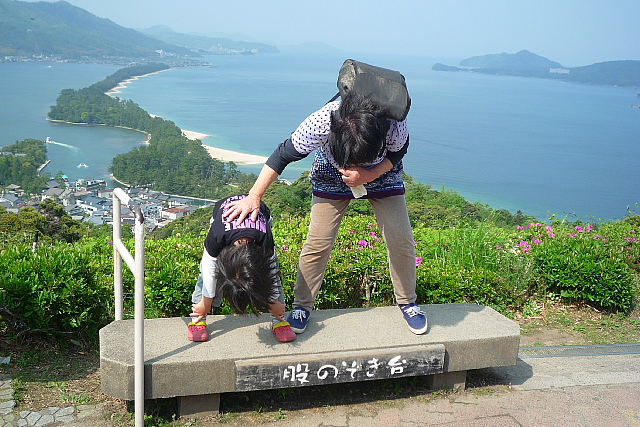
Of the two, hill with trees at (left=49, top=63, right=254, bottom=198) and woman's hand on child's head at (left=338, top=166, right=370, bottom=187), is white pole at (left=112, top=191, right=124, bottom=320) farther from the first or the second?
hill with trees at (left=49, top=63, right=254, bottom=198)

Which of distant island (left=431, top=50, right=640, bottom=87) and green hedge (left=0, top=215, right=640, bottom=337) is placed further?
distant island (left=431, top=50, right=640, bottom=87)

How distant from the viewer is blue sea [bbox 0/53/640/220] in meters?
41.7

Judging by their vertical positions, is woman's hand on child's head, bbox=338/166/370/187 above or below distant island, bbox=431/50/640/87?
below

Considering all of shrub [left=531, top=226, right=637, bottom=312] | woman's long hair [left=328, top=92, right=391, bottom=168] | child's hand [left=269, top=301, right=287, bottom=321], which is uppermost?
woman's long hair [left=328, top=92, right=391, bottom=168]

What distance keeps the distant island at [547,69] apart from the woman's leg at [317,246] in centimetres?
14166

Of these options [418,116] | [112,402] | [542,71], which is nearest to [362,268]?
[112,402]

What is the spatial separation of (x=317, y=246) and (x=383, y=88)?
895 millimetres

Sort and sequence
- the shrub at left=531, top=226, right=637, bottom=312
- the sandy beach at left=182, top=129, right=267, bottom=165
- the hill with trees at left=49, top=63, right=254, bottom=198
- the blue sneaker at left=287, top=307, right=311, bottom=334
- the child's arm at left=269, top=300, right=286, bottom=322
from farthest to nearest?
the sandy beach at left=182, top=129, right=267, bottom=165 → the hill with trees at left=49, top=63, right=254, bottom=198 → the shrub at left=531, top=226, right=637, bottom=312 → the blue sneaker at left=287, top=307, right=311, bottom=334 → the child's arm at left=269, top=300, right=286, bottom=322

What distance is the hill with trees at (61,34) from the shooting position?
113 m

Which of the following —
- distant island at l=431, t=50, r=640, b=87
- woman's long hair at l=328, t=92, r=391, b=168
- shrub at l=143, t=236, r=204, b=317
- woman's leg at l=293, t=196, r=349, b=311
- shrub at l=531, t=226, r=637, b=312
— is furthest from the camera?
distant island at l=431, t=50, r=640, b=87

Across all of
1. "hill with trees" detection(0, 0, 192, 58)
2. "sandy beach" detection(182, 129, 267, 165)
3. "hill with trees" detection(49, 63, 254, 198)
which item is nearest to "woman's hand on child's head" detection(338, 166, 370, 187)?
"hill with trees" detection(49, 63, 254, 198)

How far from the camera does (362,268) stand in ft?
12.3

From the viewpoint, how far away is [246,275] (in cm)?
226

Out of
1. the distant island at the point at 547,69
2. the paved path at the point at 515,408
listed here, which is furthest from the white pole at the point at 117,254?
the distant island at the point at 547,69
